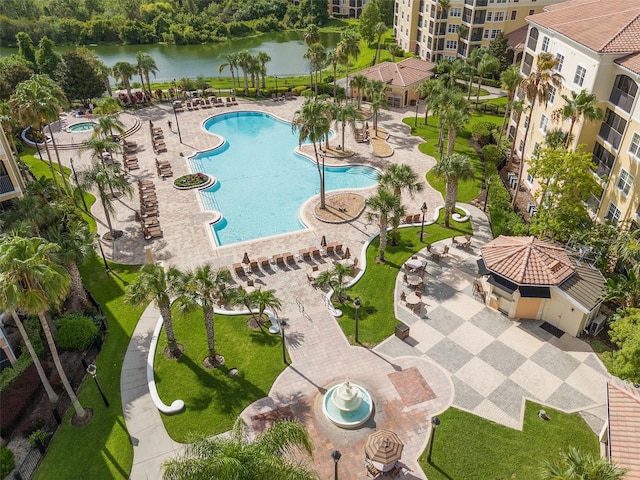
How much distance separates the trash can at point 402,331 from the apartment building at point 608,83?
1756 centimetres

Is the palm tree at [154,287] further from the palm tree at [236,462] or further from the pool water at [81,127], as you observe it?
the pool water at [81,127]

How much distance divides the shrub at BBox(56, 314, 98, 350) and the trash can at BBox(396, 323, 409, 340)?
18.4m

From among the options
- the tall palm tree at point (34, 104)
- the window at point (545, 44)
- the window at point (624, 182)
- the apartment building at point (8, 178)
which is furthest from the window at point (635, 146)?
the apartment building at point (8, 178)

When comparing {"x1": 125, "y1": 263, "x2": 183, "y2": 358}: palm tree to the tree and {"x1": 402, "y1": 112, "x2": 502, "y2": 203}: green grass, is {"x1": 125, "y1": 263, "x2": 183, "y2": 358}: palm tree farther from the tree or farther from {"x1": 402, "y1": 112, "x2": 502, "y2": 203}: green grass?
the tree

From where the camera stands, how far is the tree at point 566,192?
105 feet

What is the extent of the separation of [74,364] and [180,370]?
6.42m

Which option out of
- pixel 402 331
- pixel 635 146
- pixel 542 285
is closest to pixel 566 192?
pixel 635 146

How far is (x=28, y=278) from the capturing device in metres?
19.6

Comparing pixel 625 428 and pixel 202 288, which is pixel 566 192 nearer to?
pixel 625 428

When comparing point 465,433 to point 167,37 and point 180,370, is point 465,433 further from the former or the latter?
point 167,37

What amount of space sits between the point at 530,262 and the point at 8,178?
119ft

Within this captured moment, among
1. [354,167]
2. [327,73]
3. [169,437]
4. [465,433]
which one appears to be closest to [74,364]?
[169,437]

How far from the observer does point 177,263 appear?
1403 inches

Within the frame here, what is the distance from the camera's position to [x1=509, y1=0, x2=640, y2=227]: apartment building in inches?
1245
